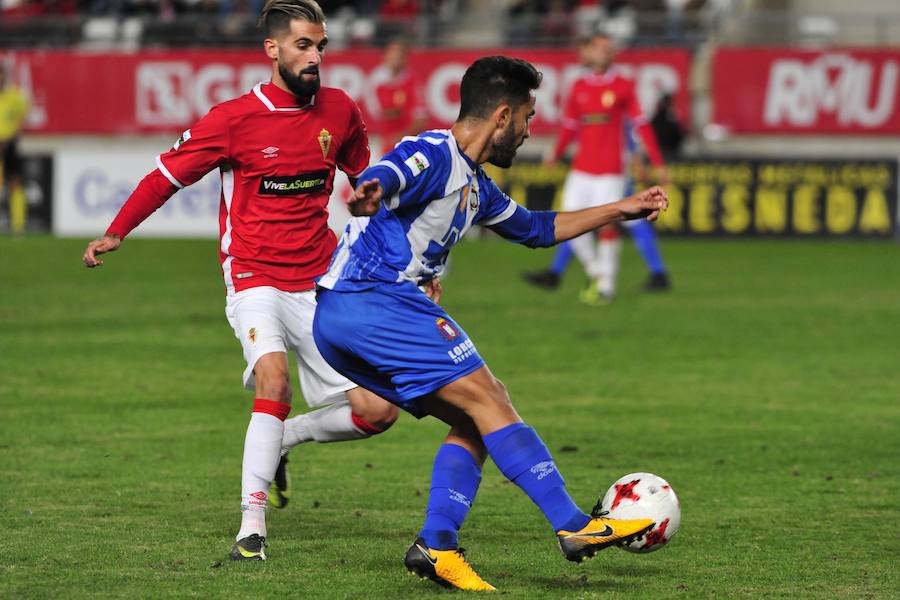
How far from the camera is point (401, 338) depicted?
5273 mm

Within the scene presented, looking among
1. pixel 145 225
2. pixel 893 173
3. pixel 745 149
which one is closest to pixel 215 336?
pixel 145 225

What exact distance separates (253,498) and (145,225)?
19.6m

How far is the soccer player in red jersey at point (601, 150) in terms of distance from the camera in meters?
15.3

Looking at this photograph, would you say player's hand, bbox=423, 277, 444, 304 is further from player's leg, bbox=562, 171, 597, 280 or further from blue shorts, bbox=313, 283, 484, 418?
A: player's leg, bbox=562, 171, 597, 280

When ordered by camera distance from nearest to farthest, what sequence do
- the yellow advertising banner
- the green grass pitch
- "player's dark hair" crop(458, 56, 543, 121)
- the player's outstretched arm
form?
"player's dark hair" crop(458, 56, 543, 121), the green grass pitch, the player's outstretched arm, the yellow advertising banner

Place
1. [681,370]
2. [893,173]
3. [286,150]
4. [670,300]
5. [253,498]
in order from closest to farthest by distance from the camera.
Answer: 1. [253,498]
2. [286,150]
3. [681,370]
4. [670,300]
5. [893,173]

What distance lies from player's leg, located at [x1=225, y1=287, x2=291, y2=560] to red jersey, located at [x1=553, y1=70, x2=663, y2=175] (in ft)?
31.3

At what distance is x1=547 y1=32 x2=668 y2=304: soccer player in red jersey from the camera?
15.3 m

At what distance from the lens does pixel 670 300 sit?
51.6ft

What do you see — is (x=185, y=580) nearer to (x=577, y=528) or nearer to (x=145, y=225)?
(x=577, y=528)

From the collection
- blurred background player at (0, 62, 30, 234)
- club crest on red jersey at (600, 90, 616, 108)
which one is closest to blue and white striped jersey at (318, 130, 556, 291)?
club crest on red jersey at (600, 90, 616, 108)

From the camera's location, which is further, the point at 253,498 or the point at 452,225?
the point at 253,498

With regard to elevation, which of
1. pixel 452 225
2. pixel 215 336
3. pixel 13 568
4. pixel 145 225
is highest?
pixel 452 225

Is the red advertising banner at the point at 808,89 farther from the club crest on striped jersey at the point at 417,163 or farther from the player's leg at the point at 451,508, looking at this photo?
the club crest on striped jersey at the point at 417,163
